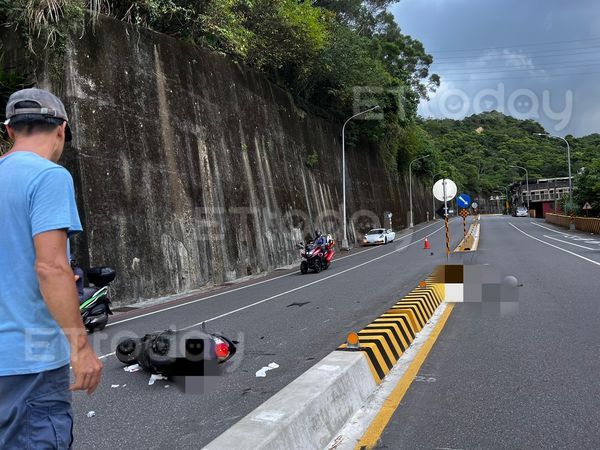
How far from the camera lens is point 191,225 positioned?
59.1ft

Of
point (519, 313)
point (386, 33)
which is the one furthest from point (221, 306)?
point (386, 33)

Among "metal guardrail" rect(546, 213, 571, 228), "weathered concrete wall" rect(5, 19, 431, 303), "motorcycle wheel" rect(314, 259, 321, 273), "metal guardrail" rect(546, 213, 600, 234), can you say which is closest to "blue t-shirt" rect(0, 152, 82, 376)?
"weathered concrete wall" rect(5, 19, 431, 303)

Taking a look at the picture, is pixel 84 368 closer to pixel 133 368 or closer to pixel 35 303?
pixel 35 303

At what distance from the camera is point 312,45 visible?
91.9 feet

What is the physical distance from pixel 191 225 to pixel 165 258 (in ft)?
6.76

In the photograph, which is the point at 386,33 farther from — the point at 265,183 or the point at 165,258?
the point at 165,258

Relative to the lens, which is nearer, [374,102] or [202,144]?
[202,144]

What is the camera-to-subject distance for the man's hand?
84.0 inches

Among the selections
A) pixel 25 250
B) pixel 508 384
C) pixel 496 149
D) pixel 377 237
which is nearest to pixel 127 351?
pixel 508 384

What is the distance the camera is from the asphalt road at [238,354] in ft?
14.6

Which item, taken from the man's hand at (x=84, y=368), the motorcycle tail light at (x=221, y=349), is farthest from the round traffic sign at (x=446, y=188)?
the man's hand at (x=84, y=368)

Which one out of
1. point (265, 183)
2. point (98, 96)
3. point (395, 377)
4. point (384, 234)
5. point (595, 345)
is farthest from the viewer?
point (384, 234)

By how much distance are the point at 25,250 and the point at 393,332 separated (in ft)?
16.9

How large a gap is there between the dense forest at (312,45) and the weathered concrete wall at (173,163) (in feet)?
2.63
